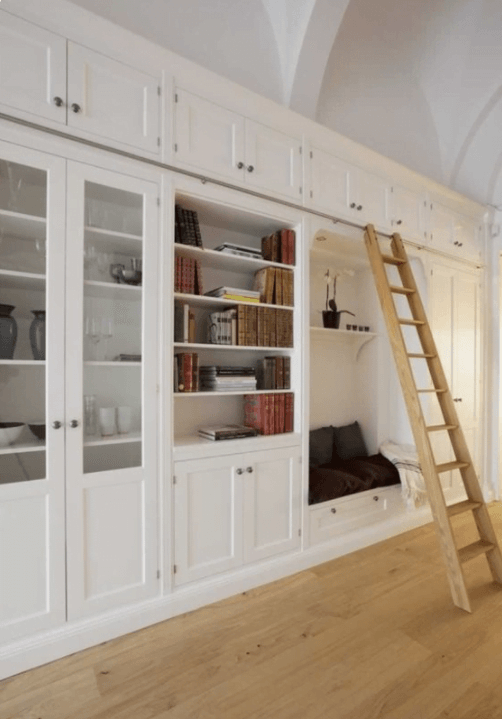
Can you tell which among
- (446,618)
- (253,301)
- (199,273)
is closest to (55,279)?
(199,273)

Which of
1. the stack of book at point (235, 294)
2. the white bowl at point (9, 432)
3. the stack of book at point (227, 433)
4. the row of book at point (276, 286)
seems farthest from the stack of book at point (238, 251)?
the white bowl at point (9, 432)

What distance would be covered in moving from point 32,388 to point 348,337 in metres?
2.69

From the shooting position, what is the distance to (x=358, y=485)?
2.86 metres

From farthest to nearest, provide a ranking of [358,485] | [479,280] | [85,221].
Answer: [479,280] < [358,485] < [85,221]

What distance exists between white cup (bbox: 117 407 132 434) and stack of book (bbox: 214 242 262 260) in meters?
1.11

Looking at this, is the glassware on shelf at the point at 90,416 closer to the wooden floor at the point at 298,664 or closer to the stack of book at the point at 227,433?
the stack of book at the point at 227,433

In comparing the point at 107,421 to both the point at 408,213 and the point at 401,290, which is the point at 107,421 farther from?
the point at 408,213

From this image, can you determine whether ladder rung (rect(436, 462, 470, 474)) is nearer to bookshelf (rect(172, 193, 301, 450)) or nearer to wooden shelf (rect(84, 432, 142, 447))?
bookshelf (rect(172, 193, 301, 450))

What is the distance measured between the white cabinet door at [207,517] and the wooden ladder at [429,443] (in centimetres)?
117

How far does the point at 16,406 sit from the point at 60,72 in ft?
5.07

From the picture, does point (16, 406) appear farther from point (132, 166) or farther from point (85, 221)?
point (132, 166)

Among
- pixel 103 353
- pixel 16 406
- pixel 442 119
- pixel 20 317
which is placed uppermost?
pixel 442 119

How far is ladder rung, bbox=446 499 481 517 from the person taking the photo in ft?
7.71

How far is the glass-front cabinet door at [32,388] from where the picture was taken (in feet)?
5.69
